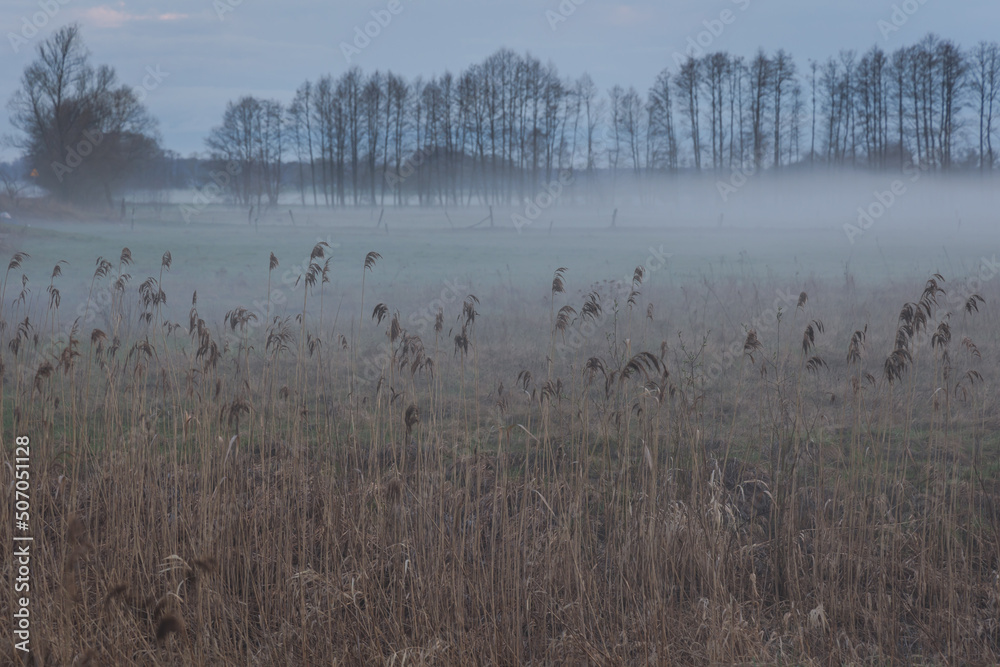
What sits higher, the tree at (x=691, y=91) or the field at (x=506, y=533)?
the tree at (x=691, y=91)

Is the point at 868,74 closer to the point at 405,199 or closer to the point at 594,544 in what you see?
the point at 405,199

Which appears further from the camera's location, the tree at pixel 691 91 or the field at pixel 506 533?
the tree at pixel 691 91

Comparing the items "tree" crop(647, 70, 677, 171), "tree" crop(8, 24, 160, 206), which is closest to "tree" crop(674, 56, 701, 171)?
"tree" crop(647, 70, 677, 171)

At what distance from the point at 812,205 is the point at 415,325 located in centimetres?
4444

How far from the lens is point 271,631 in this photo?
3867 millimetres

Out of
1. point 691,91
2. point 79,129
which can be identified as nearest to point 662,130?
point 691,91

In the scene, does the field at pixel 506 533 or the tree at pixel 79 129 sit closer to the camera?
the field at pixel 506 533

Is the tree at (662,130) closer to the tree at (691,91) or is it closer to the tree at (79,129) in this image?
the tree at (691,91)

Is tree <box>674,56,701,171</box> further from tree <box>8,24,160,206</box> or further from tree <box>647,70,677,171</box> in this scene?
tree <box>8,24,160,206</box>

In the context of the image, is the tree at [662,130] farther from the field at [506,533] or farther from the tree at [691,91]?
the field at [506,533]

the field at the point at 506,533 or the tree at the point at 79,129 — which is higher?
the tree at the point at 79,129

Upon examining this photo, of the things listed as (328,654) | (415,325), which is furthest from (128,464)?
(415,325)

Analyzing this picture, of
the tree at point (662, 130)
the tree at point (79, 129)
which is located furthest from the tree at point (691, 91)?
the tree at point (79, 129)

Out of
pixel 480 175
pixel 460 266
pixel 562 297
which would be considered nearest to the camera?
pixel 562 297
